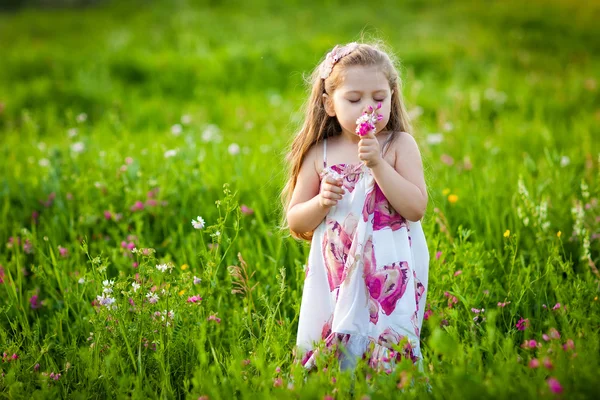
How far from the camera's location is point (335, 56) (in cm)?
253

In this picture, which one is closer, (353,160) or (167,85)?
(353,160)

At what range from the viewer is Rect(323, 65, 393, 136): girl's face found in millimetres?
2416

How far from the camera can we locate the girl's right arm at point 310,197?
7.82 feet

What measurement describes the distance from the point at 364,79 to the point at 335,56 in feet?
0.60

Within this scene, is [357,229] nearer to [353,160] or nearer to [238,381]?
[353,160]

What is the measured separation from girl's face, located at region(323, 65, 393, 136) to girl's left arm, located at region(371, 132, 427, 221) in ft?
0.47

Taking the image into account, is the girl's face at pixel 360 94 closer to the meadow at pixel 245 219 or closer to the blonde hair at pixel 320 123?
the blonde hair at pixel 320 123

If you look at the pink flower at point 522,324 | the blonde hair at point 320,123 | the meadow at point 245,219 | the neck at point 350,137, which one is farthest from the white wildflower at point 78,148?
the pink flower at point 522,324

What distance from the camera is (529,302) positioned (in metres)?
2.97

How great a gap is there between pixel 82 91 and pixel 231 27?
13.7 feet

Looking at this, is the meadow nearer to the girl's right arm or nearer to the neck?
the girl's right arm

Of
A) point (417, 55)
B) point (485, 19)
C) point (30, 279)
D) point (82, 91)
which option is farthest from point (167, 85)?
point (485, 19)

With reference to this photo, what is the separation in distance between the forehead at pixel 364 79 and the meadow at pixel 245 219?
595 mm

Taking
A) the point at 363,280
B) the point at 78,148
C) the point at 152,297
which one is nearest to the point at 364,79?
the point at 363,280
